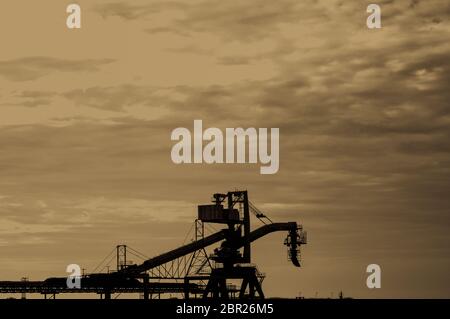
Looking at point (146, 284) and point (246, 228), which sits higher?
point (246, 228)

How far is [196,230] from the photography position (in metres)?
158

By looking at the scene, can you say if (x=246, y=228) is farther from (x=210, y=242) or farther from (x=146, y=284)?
(x=146, y=284)

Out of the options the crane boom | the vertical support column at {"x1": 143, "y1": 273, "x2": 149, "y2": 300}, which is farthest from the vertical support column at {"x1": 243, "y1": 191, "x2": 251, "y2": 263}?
the vertical support column at {"x1": 143, "y1": 273, "x2": 149, "y2": 300}

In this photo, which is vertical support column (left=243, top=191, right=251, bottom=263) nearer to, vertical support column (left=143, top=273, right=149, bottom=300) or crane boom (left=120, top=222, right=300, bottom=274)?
crane boom (left=120, top=222, right=300, bottom=274)

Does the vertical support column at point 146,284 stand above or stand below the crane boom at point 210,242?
below

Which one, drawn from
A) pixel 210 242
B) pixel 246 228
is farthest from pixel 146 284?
pixel 246 228

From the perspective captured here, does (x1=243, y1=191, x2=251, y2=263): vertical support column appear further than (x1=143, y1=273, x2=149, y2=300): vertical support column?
No

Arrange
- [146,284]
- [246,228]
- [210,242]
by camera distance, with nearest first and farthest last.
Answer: [246,228], [210,242], [146,284]

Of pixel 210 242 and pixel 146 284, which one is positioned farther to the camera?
pixel 146 284

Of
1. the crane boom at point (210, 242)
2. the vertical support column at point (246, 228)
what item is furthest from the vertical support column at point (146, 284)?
the vertical support column at point (246, 228)

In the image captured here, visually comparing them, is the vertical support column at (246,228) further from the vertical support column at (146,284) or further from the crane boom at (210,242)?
the vertical support column at (146,284)
